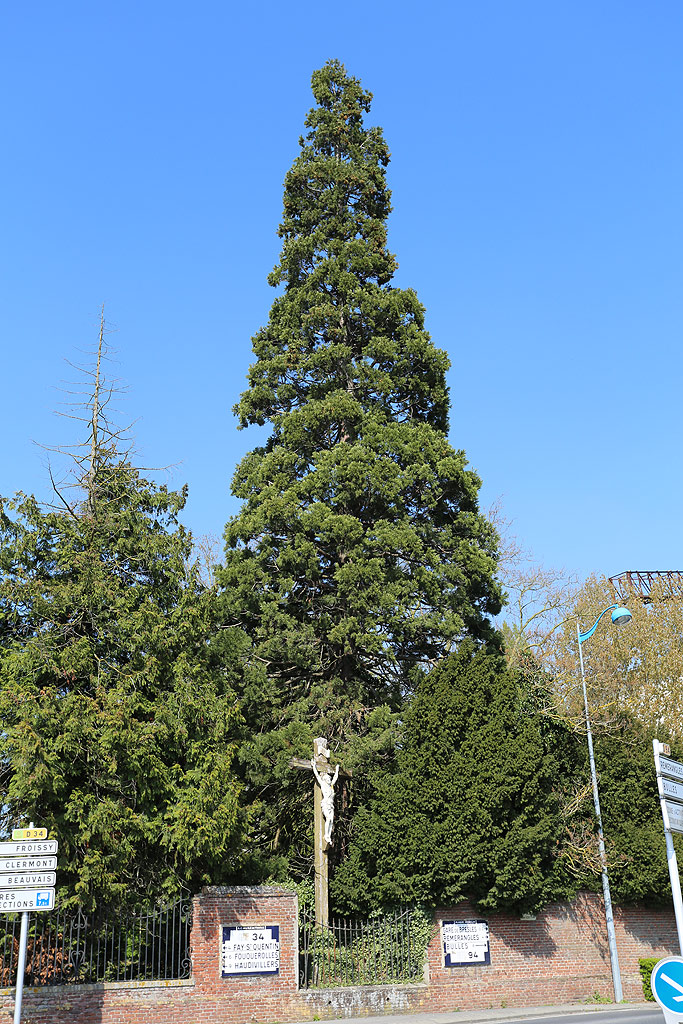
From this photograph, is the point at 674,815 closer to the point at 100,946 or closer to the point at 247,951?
the point at 247,951

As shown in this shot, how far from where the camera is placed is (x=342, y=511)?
23.5 m

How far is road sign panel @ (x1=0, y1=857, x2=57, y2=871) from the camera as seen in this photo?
38.2ft

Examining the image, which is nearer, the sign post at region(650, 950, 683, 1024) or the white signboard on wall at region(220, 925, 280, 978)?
the sign post at region(650, 950, 683, 1024)

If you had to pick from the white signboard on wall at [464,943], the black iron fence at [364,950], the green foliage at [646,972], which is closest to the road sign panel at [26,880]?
the black iron fence at [364,950]

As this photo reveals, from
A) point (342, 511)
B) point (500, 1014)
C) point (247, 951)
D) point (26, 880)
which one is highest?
point (342, 511)

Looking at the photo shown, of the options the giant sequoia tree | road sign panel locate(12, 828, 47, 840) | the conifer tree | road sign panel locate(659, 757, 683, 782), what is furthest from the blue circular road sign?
the giant sequoia tree

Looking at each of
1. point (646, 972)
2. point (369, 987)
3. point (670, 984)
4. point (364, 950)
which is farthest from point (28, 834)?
point (646, 972)

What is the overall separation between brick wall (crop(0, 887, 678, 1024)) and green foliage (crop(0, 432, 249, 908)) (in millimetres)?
1291

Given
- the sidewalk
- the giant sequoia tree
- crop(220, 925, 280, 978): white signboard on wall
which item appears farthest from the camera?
the giant sequoia tree

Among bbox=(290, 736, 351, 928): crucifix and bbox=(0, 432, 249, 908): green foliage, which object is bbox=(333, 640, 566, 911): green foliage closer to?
bbox=(290, 736, 351, 928): crucifix

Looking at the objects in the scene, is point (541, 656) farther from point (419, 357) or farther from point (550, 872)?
point (419, 357)

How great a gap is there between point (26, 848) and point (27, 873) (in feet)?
1.00

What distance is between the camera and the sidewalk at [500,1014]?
57.2ft

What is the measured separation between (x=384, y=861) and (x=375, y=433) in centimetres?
1040
